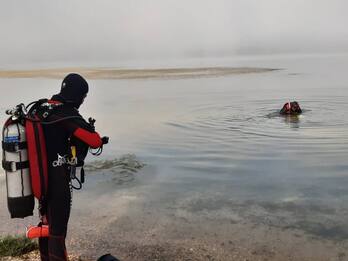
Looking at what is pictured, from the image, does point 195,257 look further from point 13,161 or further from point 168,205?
point 13,161

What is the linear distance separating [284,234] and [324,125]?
9742mm

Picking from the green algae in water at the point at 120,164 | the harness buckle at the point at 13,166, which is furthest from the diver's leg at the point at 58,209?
the green algae in water at the point at 120,164

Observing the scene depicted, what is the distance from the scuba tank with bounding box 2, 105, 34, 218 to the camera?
495 centimetres

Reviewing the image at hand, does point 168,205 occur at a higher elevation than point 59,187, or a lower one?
lower

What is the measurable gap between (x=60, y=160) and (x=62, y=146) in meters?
0.16

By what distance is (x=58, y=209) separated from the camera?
206 inches

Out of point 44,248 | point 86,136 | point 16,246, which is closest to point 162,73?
point 16,246

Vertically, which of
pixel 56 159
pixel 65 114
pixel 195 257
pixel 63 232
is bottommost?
pixel 195 257

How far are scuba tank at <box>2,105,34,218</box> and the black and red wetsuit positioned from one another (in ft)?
0.80

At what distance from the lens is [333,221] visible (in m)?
7.48

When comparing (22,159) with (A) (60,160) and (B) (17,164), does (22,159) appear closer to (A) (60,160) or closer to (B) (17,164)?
(B) (17,164)

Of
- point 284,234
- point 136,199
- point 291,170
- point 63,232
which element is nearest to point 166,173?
point 136,199

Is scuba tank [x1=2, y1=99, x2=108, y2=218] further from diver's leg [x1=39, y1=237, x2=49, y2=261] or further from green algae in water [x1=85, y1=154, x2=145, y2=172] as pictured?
green algae in water [x1=85, y1=154, x2=145, y2=172]

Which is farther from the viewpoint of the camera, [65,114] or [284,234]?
[284,234]
